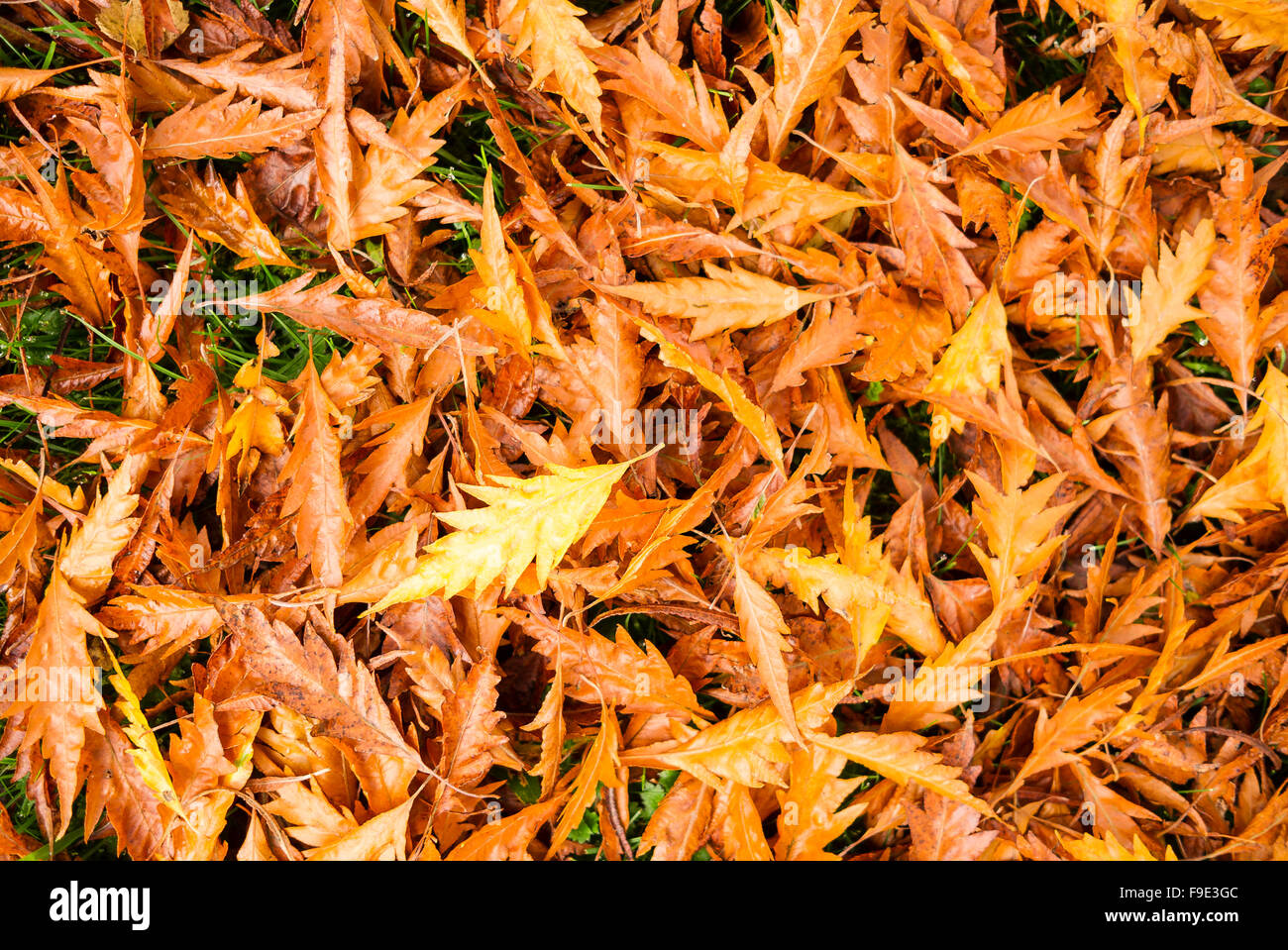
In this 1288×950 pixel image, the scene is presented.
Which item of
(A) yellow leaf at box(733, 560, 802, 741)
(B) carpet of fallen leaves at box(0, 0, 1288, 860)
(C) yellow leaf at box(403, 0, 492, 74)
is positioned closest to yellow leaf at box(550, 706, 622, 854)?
(B) carpet of fallen leaves at box(0, 0, 1288, 860)

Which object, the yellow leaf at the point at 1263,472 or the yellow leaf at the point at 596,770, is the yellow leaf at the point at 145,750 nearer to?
the yellow leaf at the point at 596,770

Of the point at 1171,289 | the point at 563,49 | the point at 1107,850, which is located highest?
the point at 563,49

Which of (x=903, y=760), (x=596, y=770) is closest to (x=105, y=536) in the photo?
(x=596, y=770)

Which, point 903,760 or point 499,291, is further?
point 903,760

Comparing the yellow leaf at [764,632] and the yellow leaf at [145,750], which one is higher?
the yellow leaf at [764,632]

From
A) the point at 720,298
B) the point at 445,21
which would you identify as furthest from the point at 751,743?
the point at 445,21

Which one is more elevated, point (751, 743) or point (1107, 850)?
point (751, 743)

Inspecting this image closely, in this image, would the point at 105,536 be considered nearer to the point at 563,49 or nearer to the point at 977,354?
the point at 563,49

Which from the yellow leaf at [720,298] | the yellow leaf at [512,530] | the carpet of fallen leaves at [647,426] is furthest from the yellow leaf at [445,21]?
the yellow leaf at [512,530]

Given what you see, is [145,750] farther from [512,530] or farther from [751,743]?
[751,743]
